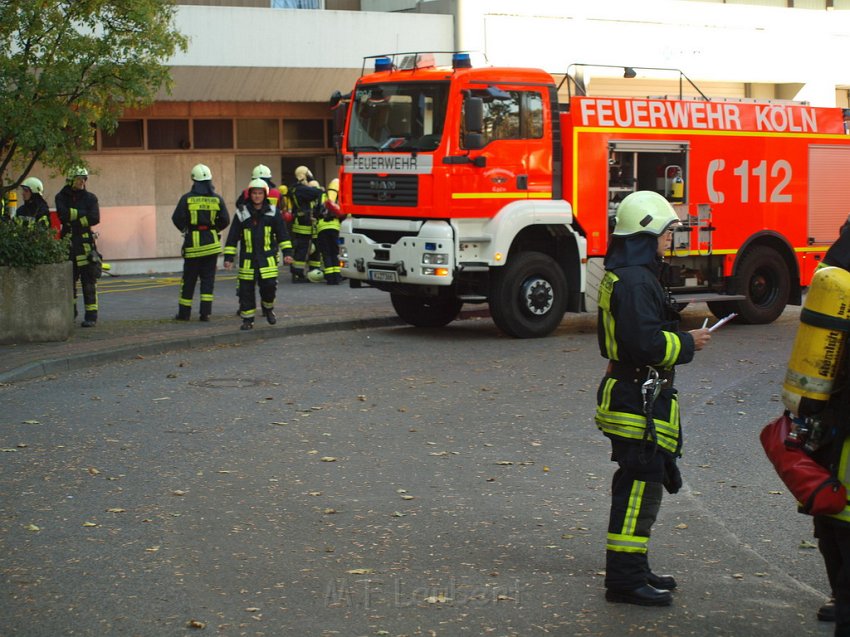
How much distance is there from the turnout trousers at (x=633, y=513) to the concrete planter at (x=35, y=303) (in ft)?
31.8

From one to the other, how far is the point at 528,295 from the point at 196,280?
415 centimetres

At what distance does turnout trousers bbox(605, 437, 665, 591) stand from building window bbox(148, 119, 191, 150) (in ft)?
71.5

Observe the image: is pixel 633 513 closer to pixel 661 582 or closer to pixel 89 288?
pixel 661 582

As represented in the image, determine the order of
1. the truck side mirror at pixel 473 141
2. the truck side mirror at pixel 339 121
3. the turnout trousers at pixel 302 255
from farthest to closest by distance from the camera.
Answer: the turnout trousers at pixel 302 255 → the truck side mirror at pixel 339 121 → the truck side mirror at pixel 473 141

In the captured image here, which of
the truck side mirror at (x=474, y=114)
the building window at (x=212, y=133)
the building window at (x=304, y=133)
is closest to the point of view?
the truck side mirror at (x=474, y=114)

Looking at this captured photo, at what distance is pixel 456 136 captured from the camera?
48.2ft

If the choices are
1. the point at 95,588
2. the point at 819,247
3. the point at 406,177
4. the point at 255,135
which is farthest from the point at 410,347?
the point at 255,135

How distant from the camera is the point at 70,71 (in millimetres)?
14102

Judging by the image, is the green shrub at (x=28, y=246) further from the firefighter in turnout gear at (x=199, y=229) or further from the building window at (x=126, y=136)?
the building window at (x=126, y=136)

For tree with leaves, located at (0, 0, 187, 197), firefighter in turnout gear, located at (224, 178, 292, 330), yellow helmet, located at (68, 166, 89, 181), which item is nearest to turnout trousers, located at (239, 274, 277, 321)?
firefighter in turnout gear, located at (224, 178, 292, 330)

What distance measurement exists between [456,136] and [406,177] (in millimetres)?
753

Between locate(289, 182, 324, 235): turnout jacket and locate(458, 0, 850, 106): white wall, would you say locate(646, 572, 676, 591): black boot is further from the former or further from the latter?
locate(458, 0, 850, 106): white wall

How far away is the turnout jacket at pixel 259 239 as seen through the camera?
51.0 ft

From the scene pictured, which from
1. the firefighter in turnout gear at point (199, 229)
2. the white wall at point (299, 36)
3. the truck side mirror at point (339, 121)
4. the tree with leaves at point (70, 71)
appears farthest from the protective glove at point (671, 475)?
the white wall at point (299, 36)
